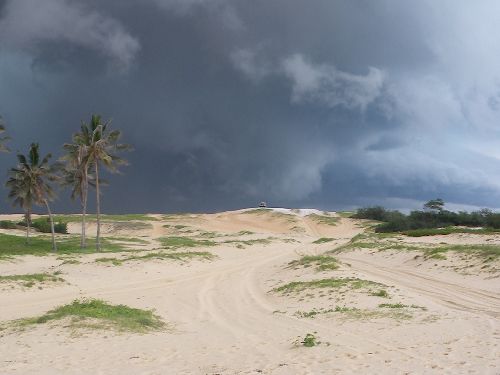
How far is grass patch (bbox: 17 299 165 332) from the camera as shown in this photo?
45.1 feet

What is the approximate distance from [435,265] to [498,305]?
1165cm

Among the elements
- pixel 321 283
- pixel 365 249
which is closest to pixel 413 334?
pixel 321 283

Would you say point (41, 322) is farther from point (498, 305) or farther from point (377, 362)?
point (498, 305)

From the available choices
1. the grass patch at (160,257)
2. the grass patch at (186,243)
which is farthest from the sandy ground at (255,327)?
the grass patch at (186,243)

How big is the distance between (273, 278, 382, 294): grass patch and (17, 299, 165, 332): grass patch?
7746 millimetres

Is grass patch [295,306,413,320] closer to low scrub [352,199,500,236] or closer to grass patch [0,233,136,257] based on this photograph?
grass patch [0,233,136,257]

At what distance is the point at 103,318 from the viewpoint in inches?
569

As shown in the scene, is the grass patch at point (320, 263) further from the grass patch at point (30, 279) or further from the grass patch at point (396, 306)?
the grass patch at point (30, 279)

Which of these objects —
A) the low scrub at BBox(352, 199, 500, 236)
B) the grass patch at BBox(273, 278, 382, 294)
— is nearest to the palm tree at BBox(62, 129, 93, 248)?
the grass patch at BBox(273, 278, 382, 294)

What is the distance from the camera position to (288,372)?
28.3 ft

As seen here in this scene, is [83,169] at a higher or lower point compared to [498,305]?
higher

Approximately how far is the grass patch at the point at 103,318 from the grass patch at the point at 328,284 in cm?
775

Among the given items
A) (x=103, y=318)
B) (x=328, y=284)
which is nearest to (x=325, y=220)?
(x=328, y=284)

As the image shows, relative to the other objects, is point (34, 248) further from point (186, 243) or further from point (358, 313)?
point (358, 313)
